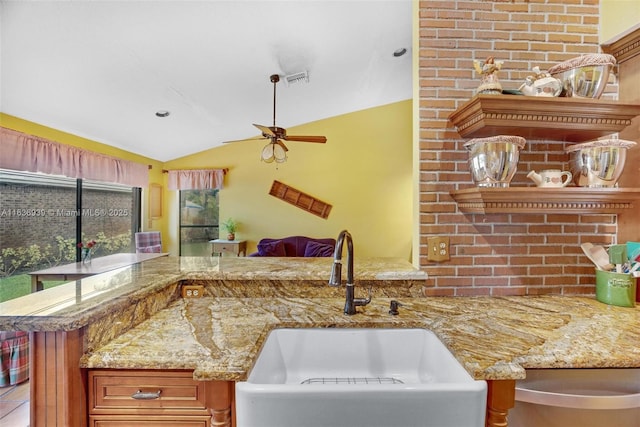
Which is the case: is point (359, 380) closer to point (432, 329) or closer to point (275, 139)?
Result: point (432, 329)

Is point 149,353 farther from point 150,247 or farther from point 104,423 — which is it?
point 150,247

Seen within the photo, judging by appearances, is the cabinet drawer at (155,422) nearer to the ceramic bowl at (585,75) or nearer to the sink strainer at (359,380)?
the sink strainer at (359,380)

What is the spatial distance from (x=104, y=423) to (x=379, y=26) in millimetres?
3262

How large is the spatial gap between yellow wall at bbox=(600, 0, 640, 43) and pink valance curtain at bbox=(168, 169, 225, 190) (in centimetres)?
520

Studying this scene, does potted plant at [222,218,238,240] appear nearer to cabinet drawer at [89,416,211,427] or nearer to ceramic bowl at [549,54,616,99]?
cabinet drawer at [89,416,211,427]

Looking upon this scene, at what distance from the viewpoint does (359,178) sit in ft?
18.4

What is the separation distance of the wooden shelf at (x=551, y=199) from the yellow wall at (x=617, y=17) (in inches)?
31.0

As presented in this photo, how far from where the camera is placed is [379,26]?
286 cm

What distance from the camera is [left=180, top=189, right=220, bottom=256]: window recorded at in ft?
19.5

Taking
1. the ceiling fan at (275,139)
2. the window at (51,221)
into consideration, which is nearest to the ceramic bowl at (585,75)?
the ceiling fan at (275,139)

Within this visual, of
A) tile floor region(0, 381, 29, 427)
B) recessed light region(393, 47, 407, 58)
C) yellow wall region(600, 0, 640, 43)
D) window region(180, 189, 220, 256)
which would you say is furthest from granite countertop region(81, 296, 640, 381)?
window region(180, 189, 220, 256)

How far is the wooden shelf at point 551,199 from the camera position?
1282 mm

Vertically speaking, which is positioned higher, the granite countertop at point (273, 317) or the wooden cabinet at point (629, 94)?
the wooden cabinet at point (629, 94)

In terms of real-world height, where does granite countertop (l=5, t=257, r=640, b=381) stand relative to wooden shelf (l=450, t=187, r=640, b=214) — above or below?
below
